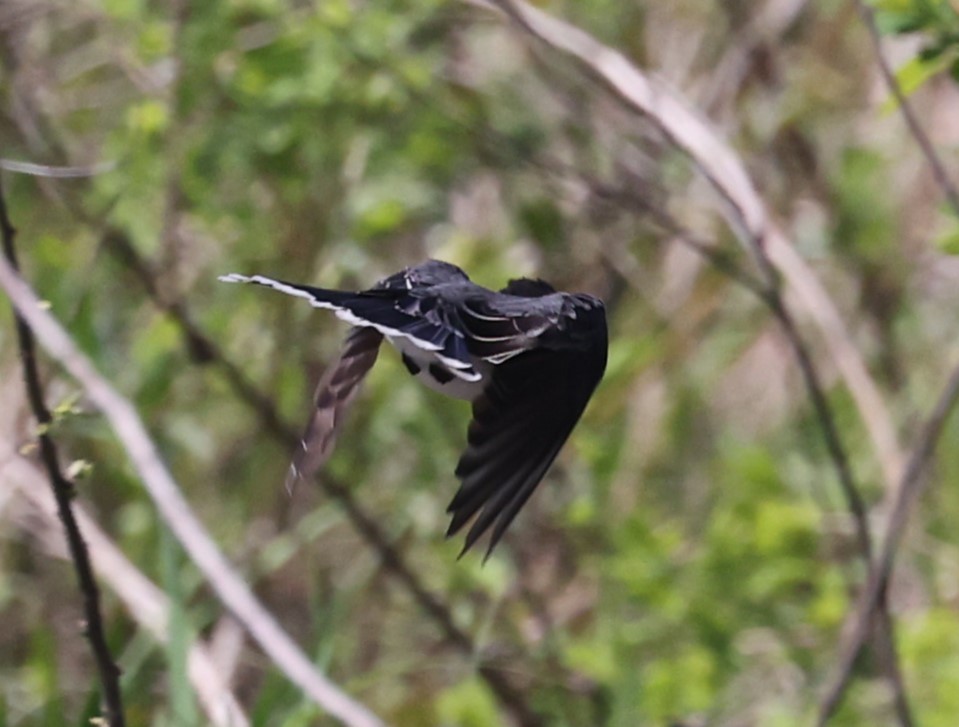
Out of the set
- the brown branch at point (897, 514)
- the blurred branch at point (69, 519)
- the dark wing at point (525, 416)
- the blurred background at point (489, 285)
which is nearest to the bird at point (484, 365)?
the dark wing at point (525, 416)

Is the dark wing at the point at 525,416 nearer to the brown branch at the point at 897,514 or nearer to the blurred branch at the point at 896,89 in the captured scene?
the blurred branch at the point at 896,89

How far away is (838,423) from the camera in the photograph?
310 cm

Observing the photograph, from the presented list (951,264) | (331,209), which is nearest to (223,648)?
(331,209)

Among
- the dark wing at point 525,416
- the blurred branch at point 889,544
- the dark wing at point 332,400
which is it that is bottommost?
the blurred branch at point 889,544

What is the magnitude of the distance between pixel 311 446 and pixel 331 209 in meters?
1.70

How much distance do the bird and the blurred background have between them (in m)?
0.47

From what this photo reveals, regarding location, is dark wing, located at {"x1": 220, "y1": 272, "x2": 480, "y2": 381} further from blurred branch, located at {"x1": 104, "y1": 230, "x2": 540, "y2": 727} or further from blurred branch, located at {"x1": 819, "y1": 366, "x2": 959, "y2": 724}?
blurred branch, located at {"x1": 104, "y1": 230, "x2": 540, "y2": 727}

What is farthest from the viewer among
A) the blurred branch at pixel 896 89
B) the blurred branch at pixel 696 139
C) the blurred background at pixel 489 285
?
the blurred background at pixel 489 285

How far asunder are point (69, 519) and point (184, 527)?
0.30 m

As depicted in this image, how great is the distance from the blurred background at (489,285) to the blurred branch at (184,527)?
238 millimetres

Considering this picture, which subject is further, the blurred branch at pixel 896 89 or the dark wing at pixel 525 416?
the blurred branch at pixel 896 89

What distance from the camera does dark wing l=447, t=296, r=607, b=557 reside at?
1.23m

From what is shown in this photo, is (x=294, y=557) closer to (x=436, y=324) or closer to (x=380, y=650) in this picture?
(x=380, y=650)

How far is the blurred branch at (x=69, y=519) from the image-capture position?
1111mm
